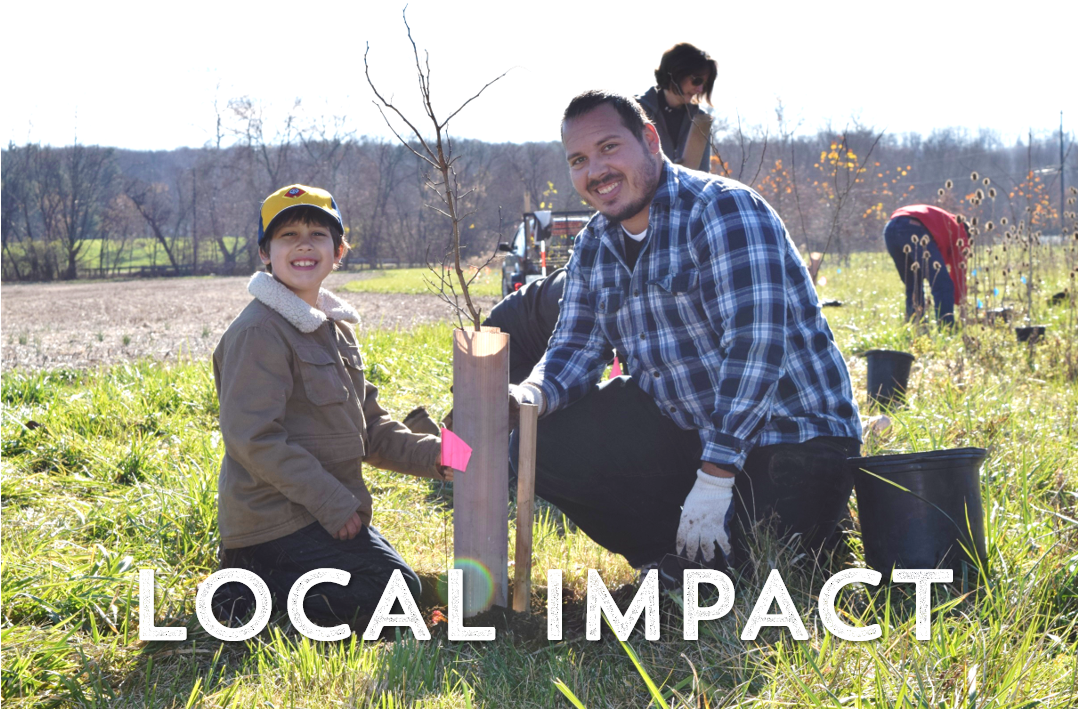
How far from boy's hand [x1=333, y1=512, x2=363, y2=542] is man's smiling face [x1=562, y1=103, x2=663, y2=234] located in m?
1.20

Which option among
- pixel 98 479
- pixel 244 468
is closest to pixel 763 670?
pixel 244 468

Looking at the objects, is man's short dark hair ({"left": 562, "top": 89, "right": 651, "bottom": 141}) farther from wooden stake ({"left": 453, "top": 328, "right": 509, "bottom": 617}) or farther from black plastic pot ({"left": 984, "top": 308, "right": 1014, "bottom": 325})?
black plastic pot ({"left": 984, "top": 308, "right": 1014, "bottom": 325})

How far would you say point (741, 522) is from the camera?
223cm

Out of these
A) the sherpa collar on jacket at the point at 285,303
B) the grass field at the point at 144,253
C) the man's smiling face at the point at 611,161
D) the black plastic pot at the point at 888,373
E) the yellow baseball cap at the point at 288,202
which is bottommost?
the black plastic pot at the point at 888,373

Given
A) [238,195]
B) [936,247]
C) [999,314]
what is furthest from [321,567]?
[238,195]

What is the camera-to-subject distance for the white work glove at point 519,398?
235cm

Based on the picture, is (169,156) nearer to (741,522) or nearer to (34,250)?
(34,250)

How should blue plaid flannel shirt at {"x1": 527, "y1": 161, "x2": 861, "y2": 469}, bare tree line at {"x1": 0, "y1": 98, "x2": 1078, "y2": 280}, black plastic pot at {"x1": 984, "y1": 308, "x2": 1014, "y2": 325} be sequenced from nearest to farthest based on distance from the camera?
blue plaid flannel shirt at {"x1": 527, "y1": 161, "x2": 861, "y2": 469}, black plastic pot at {"x1": 984, "y1": 308, "x2": 1014, "y2": 325}, bare tree line at {"x1": 0, "y1": 98, "x2": 1078, "y2": 280}

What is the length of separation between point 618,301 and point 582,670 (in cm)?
121

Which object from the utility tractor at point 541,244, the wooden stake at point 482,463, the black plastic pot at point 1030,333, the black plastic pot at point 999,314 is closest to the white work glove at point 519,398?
the wooden stake at point 482,463

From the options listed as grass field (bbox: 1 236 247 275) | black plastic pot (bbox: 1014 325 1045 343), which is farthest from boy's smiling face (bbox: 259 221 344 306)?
grass field (bbox: 1 236 247 275)

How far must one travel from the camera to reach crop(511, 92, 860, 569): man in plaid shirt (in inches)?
86.9

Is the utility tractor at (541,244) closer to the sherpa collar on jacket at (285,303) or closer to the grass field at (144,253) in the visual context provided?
the sherpa collar on jacket at (285,303)

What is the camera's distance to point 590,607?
2061mm
